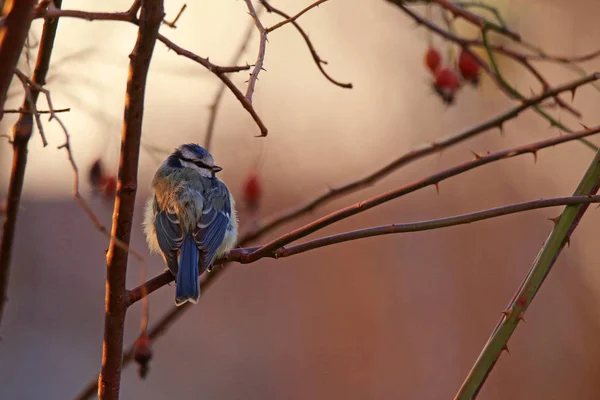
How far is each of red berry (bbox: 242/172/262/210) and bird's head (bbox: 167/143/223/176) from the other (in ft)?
A: 1.28

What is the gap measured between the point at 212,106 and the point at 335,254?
20.2ft

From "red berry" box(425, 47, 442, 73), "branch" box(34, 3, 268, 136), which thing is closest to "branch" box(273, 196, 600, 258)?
"branch" box(34, 3, 268, 136)

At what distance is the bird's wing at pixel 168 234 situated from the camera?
10.5ft

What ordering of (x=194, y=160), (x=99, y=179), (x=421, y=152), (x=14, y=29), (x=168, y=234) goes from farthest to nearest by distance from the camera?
(x=194, y=160)
(x=168, y=234)
(x=99, y=179)
(x=421, y=152)
(x=14, y=29)

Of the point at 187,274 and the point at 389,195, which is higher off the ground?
the point at 389,195

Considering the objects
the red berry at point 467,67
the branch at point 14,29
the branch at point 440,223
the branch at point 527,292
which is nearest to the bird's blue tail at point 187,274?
the branch at point 440,223

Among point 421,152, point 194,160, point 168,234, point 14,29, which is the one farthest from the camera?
point 194,160

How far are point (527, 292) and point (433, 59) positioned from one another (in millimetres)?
1926

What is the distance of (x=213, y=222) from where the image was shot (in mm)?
3465

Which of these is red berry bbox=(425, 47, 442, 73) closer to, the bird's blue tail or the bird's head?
the bird's head

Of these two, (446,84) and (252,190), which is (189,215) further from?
(446,84)

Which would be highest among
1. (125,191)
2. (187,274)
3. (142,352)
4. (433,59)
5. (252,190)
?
(433,59)

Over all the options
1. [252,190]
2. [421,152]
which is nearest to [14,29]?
[421,152]

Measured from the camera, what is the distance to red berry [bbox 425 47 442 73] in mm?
3492
